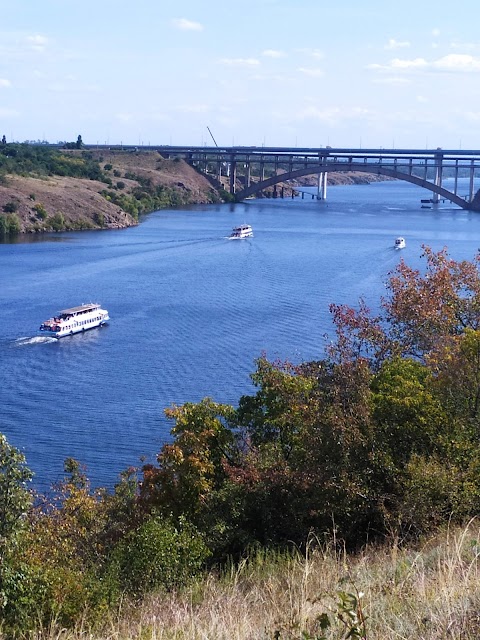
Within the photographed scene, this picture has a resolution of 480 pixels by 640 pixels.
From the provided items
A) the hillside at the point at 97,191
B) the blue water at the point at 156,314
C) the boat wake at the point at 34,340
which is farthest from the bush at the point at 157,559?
the hillside at the point at 97,191

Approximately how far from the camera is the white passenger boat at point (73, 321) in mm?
22547

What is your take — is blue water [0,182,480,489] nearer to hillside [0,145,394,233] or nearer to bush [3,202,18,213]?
hillside [0,145,394,233]

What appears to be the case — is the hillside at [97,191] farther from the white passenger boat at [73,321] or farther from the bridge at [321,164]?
the white passenger boat at [73,321]

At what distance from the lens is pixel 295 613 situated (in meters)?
3.94

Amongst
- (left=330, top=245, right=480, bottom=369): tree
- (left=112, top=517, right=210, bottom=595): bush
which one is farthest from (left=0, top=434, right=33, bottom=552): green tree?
(left=330, top=245, right=480, bottom=369): tree

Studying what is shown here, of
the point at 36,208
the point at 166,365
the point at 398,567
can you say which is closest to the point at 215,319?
the point at 166,365

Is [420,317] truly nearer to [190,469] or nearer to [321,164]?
[190,469]

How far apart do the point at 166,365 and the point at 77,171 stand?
4677 cm

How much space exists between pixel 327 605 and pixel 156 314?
21055 millimetres

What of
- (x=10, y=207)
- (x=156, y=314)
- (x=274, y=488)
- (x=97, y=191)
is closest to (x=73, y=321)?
(x=156, y=314)

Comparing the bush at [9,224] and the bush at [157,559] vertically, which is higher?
the bush at [9,224]

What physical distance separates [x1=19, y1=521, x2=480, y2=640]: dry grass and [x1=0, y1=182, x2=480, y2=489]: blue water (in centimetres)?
761

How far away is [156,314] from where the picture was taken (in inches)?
985

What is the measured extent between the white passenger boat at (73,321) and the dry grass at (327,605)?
1727cm
